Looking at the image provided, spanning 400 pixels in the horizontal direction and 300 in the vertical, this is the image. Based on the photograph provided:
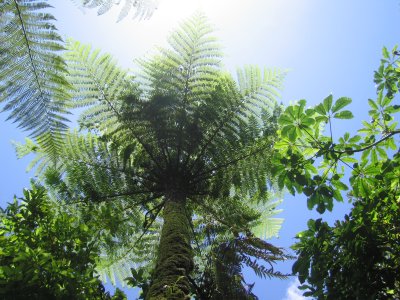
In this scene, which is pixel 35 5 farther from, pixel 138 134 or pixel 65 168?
pixel 65 168

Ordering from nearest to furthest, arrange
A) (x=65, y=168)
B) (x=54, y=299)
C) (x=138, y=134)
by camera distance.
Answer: (x=54, y=299)
(x=138, y=134)
(x=65, y=168)

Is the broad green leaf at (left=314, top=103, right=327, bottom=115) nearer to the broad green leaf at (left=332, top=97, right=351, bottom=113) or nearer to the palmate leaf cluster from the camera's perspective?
the broad green leaf at (left=332, top=97, right=351, bottom=113)

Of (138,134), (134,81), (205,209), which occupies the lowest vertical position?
(205,209)

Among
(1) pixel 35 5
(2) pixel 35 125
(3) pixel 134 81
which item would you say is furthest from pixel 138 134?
(1) pixel 35 5

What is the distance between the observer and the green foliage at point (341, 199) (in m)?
2.28

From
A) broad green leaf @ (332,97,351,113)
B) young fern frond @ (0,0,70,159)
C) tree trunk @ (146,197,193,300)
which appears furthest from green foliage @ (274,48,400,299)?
young fern frond @ (0,0,70,159)

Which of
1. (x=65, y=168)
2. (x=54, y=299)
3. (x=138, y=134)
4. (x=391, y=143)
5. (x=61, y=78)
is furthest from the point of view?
(x=65, y=168)

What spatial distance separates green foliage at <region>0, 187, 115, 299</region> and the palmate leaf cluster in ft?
3.80

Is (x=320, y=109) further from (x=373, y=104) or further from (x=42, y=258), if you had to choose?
(x=42, y=258)

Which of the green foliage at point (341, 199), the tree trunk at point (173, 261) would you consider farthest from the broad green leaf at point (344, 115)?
the tree trunk at point (173, 261)

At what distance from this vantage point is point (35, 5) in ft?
6.22

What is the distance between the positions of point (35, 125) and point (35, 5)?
77cm

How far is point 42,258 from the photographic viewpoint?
1896mm

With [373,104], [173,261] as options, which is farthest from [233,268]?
[373,104]
